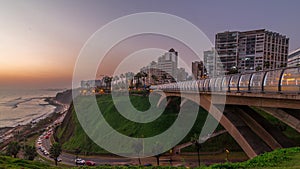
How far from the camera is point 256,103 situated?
40.9ft

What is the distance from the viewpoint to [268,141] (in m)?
15.2

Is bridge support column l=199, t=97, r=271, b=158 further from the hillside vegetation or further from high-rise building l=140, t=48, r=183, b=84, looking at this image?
high-rise building l=140, t=48, r=183, b=84

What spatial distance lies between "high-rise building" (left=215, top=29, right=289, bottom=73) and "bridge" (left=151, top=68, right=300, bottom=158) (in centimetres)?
7135

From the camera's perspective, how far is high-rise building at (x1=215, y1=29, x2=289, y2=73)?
284 ft

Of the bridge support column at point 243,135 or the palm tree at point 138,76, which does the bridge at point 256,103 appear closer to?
the bridge support column at point 243,135

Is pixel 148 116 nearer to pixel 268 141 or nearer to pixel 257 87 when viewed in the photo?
pixel 268 141

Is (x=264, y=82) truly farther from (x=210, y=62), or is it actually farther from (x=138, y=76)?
(x=210, y=62)

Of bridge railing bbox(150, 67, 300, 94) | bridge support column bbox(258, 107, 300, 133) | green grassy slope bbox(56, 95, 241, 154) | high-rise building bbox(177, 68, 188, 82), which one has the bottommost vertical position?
green grassy slope bbox(56, 95, 241, 154)

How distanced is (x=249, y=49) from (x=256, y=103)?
87109mm

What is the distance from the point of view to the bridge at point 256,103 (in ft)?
31.7

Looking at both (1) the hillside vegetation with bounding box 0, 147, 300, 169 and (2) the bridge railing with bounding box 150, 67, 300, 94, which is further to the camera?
(2) the bridge railing with bounding box 150, 67, 300, 94

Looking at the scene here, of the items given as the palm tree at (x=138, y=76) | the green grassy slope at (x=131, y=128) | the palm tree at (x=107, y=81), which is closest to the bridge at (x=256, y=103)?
the green grassy slope at (x=131, y=128)

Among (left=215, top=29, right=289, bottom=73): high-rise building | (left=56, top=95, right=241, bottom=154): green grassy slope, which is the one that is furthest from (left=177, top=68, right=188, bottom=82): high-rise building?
(left=56, top=95, right=241, bottom=154): green grassy slope

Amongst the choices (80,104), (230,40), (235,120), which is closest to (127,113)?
(80,104)
